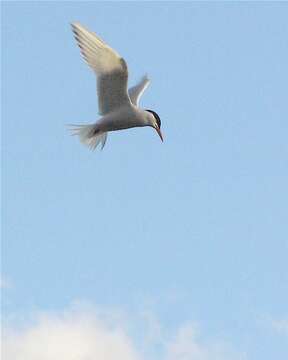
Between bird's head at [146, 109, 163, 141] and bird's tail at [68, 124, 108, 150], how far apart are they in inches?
45.8

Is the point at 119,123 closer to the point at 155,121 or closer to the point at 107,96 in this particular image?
the point at 107,96

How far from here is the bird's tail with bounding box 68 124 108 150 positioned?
81.7 feet

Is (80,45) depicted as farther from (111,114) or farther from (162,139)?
(162,139)

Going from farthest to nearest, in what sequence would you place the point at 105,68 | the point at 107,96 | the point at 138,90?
the point at 138,90, the point at 107,96, the point at 105,68

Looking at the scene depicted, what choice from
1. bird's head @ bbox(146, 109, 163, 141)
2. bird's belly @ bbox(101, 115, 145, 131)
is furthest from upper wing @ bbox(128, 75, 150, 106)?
bird's belly @ bbox(101, 115, 145, 131)

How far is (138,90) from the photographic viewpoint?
28062 millimetres

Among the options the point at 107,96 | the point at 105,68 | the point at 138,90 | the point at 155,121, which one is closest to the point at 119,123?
the point at 107,96

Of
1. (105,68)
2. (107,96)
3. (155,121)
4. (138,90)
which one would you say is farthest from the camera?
(138,90)

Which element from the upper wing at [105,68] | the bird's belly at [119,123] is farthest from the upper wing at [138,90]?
the upper wing at [105,68]

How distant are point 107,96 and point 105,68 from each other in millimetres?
864

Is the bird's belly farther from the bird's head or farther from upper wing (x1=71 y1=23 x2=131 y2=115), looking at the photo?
the bird's head

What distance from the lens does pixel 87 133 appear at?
25062 mm

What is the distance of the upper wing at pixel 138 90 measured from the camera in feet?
89.9

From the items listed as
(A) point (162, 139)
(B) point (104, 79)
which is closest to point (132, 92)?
(A) point (162, 139)
